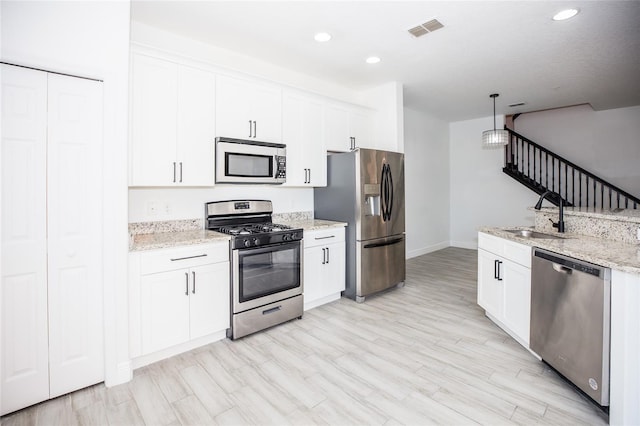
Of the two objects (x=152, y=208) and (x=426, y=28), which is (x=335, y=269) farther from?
(x=426, y=28)

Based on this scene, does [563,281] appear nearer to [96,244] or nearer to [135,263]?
[135,263]

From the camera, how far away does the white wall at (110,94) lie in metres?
2.04

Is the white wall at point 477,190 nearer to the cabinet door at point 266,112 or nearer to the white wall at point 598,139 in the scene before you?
the white wall at point 598,139

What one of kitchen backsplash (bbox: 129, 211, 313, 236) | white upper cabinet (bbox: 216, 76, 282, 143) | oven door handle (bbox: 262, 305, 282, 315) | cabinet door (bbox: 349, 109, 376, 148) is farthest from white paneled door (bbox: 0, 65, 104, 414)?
cabinet door (bbox: 349, 109, 376, 148)

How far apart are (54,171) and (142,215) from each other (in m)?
1.02

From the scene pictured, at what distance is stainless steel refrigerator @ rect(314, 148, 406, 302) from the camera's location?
Result: 3832 millimetres

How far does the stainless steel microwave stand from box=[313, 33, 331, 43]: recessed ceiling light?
111 centimetres

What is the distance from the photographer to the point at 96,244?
7.21 feet

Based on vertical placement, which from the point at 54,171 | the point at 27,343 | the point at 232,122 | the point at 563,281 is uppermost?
the point at 232,122

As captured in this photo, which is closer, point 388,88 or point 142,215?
point 142,215

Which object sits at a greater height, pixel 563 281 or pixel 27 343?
pixel 563 281

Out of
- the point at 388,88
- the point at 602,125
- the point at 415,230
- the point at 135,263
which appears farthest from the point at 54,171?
the point at 602,125

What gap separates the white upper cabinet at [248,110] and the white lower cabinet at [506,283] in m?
2.48

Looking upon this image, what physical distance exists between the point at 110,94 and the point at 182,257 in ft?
4.17
